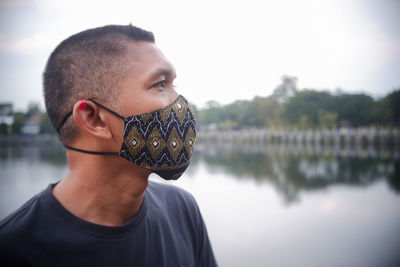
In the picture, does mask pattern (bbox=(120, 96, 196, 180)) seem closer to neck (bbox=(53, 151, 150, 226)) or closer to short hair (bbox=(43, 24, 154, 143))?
neck (bbox=(53, 151, 150, 226))

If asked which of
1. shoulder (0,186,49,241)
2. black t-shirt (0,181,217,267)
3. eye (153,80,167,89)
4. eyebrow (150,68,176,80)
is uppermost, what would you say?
eyebrow (150,68,176,80)

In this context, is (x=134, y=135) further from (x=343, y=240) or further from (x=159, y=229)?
(x=343, y=240)

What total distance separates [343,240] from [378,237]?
0.91 m

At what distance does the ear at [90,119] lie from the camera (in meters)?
1.47

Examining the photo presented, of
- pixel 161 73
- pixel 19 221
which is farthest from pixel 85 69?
pixel 19 221

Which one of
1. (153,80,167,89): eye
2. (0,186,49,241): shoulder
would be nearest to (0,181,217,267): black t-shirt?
(0,186,49,241): shoulder

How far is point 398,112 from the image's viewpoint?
29.0 metres

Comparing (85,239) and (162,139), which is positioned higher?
(162,139)

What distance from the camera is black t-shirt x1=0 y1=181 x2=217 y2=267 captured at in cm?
125

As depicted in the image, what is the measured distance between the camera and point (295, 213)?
25.8 ft

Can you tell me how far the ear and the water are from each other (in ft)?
13.7

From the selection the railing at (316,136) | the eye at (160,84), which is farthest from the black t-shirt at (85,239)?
the railing at (316,136)

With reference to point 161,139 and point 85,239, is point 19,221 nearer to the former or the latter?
point 85,239

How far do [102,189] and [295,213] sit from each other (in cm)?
742
